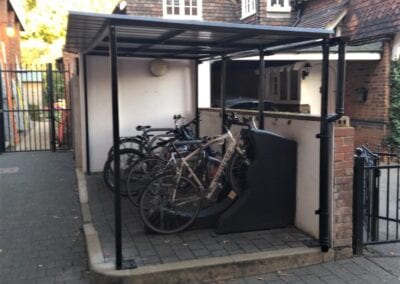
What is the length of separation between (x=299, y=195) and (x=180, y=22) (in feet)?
7.65

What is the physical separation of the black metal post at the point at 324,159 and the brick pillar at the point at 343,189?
0.08 metres

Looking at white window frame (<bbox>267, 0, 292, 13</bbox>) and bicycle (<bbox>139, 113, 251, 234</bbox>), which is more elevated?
white window frame (<bbox>267, 0, 292, 13</bbox>)

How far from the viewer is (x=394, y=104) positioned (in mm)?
10547

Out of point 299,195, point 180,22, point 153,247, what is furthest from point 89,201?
point 180,22

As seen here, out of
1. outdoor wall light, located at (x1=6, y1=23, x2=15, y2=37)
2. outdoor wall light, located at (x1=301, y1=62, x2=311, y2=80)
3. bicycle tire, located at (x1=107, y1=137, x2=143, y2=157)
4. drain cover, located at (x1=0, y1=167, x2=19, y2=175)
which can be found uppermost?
outdoor wall light, located at (x1=6, y1=23, x2=15, y2=37)

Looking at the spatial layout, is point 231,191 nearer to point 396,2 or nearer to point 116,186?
point 116,186

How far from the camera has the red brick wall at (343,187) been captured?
15.3 ft

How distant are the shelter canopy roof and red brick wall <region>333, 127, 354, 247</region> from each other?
1.03 meters

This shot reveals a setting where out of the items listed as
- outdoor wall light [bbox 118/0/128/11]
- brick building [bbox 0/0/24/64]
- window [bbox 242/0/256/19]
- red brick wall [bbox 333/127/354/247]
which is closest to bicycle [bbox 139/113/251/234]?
red brick wall [bbox 333/127/354/247]

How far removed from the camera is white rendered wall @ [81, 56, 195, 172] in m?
8.42

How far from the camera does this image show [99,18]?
4.27m

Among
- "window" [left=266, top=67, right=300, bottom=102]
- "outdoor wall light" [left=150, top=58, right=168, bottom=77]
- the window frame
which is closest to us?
"outdoor wall light" [left=150, top=58, right=168, bottom=77]

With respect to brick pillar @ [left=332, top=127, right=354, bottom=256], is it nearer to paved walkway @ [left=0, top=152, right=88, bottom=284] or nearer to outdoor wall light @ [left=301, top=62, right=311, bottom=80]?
paved walkway @ [left=0, top=152, right=88, bottom=284]

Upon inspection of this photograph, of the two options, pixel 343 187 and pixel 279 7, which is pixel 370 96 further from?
pixel 343 187
